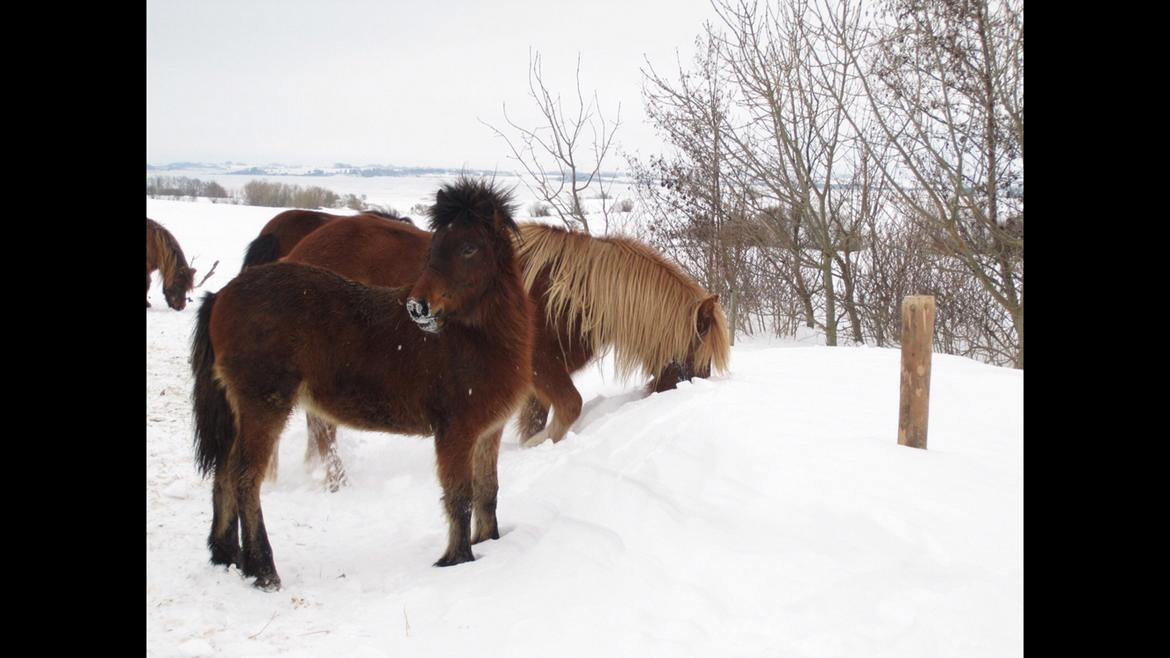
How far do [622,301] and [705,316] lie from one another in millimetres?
695

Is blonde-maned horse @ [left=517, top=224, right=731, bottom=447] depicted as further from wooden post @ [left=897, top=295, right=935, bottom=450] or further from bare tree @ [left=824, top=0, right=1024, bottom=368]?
bare tree @ [left=824, top=0, right=1024, bottom=368]

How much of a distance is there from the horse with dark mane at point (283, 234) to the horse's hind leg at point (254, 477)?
3096 millimetres

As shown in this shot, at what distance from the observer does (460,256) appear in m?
3.82

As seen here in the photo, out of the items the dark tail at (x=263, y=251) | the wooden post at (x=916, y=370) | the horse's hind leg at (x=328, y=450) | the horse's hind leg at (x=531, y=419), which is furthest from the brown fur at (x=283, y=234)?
the wooden post at (x=916, y=370)

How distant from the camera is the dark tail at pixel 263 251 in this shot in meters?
6.45

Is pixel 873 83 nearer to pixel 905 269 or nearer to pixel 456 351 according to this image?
pixel 905 269

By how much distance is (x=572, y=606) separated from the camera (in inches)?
123

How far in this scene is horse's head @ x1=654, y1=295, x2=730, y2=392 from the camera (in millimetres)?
6133

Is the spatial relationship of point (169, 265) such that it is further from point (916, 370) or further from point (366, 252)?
point (916, 370)
